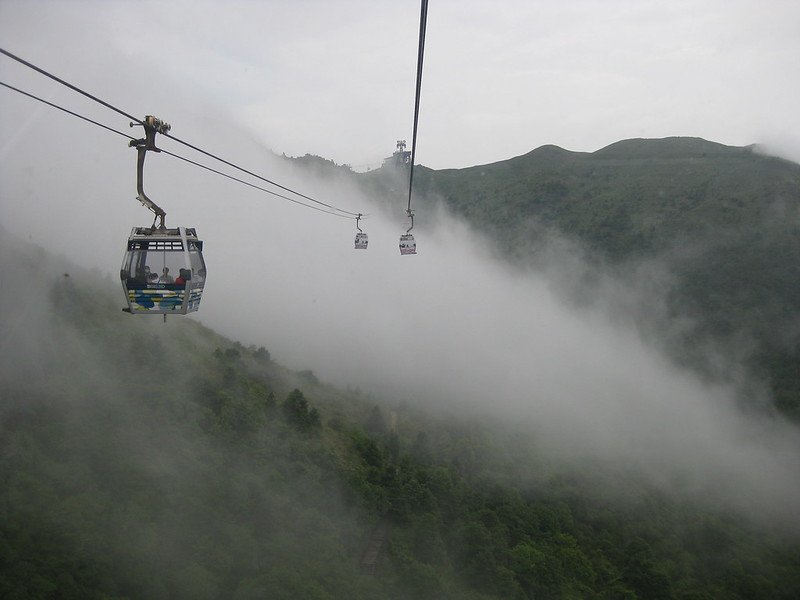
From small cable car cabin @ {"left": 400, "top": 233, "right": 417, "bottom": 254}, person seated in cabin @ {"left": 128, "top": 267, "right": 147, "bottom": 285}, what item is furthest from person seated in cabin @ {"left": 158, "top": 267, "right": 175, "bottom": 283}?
small cable car cabin @ {"left": 400, "top": 233, "right": 417, "bottom": 254}

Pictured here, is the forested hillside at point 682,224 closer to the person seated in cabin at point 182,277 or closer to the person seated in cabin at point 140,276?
the person seated in cabin at point 182,277

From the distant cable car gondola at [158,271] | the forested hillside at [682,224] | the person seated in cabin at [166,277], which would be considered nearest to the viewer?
the distant cable car gondola at [158,271]

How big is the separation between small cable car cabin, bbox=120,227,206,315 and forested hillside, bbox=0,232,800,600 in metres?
17.4

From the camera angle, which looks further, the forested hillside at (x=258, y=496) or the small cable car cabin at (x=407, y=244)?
the small cable car cabin at (x=407, y=244)

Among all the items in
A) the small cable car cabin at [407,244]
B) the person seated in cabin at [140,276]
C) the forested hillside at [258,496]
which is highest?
the small cable car cabin at [407,244]

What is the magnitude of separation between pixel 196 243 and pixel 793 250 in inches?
4633

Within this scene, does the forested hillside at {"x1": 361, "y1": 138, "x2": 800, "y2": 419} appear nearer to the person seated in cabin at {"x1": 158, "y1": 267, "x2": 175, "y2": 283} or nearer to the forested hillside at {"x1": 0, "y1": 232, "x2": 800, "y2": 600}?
the forested hillside at {"x1": 0, "y1": 232, "x2": 800, "y2": 600}

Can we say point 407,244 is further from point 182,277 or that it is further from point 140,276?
point 140,276

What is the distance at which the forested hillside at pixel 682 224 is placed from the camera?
104 metres

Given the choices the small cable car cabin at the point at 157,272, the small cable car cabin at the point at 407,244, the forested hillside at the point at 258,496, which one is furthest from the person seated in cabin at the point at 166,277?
the small cable car cabin at the point at 407,244

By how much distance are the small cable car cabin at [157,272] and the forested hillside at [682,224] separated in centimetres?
11090

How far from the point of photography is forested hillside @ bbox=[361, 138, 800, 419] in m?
104

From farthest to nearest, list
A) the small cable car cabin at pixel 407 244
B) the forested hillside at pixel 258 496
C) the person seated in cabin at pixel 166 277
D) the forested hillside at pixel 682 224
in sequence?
the forested hillside at pixel 682 224 < the small cable car cabin at pixel 407 244 < the forested hillside at pixel 258 496 < the person seated in cabin at pixel 166 277

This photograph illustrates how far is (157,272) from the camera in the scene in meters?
10.6
